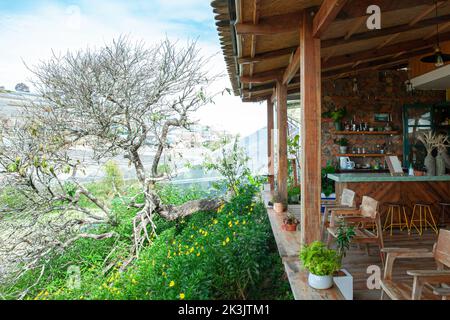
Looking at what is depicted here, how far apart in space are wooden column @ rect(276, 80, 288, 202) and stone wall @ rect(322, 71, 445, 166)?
7.57 feet

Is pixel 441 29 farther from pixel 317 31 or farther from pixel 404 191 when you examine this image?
pixel 317 31

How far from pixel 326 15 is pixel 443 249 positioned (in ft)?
6.23

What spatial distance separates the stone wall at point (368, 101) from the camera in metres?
7.66

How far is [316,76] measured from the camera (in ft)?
9.62

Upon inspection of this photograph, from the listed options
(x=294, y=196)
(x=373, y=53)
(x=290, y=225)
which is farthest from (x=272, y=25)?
(x=294, y=196)

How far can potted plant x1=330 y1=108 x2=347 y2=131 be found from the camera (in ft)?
24.7

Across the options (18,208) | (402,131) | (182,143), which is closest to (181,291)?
(18,208)

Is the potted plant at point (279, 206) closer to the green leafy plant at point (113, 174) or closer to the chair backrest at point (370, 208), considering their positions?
the chair backrest at point (370, 208)

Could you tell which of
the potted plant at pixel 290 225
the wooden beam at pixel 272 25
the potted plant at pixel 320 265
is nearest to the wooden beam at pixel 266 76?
the wooden beam at pixel 272 25

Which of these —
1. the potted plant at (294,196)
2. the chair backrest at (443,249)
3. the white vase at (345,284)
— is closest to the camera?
the chair backrest at (443,249)

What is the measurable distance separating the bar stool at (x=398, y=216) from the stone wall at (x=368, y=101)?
111 inches
